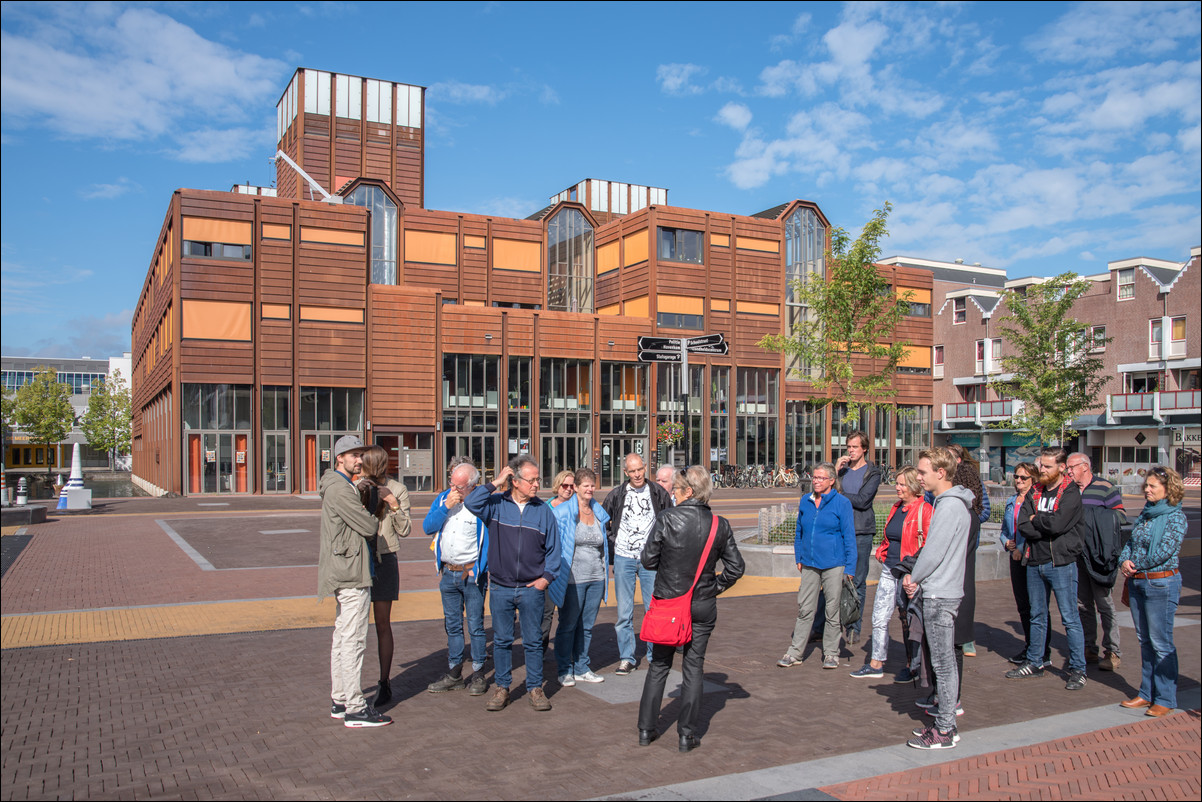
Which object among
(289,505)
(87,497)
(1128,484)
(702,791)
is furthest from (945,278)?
(702,791)

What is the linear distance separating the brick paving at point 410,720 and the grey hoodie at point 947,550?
1.07 meters

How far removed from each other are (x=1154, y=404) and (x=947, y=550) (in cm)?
4838

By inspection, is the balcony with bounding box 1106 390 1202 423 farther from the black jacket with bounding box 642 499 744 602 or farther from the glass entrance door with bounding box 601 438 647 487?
the black jacket with bounding box 642 499 744 602

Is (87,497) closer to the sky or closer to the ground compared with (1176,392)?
closer to the ground

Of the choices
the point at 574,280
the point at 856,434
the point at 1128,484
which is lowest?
the point at 1128,484

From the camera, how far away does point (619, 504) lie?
26.1 feet

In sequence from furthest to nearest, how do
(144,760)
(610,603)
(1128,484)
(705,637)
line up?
(1128,484) < (610,603) < (705,637) < (144,760)

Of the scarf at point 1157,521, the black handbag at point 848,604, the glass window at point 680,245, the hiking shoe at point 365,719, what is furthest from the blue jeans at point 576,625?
the glass window at point 680,245

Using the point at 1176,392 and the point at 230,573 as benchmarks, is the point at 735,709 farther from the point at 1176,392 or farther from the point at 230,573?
the point at 1176,392

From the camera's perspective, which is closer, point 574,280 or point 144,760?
point 144,760

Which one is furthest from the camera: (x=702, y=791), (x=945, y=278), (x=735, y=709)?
(x=945, y=278)

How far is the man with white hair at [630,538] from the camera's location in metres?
7.66

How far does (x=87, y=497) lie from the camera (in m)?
24.8

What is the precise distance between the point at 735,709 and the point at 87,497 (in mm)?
23964
